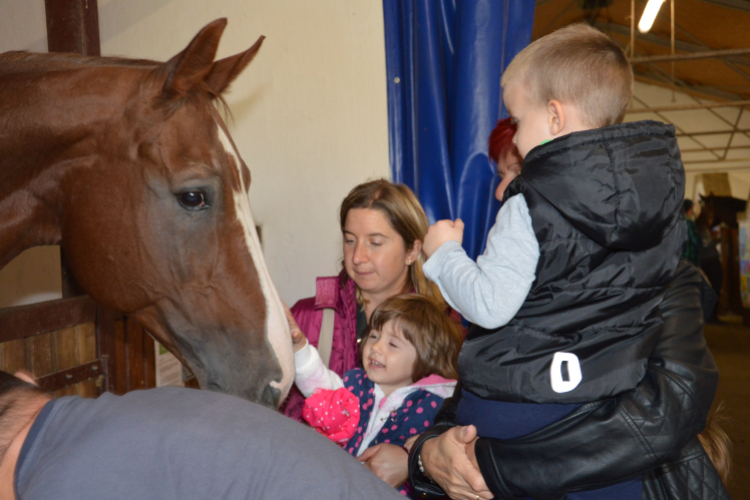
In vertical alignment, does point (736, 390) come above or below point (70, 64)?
below

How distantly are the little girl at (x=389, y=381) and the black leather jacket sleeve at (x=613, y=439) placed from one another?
40 cm

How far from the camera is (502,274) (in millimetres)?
922

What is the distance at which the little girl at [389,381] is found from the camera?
135 cm

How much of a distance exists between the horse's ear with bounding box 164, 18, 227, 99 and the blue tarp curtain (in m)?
0.87

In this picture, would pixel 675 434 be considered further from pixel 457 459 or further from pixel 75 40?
pixel 75 40

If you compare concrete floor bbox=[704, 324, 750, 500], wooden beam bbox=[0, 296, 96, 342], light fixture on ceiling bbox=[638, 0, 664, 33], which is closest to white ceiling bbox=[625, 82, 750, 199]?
concrete floor bbox=[704, 324, 750, 500]

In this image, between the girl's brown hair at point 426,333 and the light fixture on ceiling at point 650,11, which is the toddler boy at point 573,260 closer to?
the girl's brown hair at point 426,333

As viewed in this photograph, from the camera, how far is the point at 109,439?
614 mm

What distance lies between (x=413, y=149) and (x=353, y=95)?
29 cm

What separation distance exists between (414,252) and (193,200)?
30.6 inches

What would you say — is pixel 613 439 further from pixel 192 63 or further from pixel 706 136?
pixel 706 136

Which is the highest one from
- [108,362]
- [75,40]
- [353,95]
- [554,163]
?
[75,40]

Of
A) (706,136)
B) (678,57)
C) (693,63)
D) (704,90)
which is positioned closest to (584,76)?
(678,57)

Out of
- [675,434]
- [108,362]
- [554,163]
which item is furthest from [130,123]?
[675,434]
